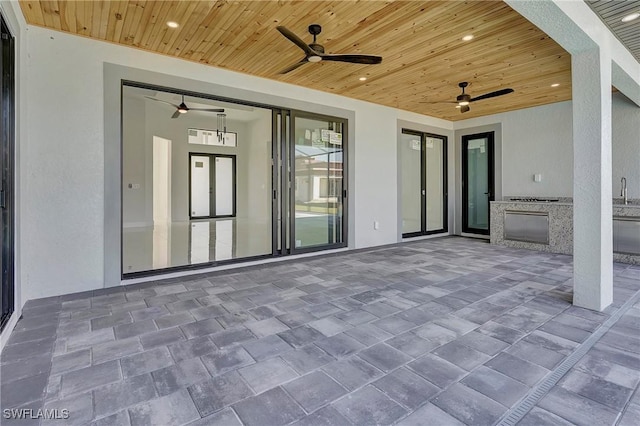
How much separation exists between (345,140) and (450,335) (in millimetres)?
4087

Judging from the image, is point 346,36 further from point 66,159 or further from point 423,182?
point 423,182

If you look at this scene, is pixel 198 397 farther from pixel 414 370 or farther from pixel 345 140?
pixel 345 140

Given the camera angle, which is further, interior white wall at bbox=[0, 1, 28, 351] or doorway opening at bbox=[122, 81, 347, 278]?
doorway opening at bbox=[122, 81, 347, 278]

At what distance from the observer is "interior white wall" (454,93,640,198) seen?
214 inches

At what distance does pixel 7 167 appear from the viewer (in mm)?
2596

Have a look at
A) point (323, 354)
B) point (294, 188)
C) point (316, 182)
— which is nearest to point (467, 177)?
point (316, 182)

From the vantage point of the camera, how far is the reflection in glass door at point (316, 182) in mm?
5227

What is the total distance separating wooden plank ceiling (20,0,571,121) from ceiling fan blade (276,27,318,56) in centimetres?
23

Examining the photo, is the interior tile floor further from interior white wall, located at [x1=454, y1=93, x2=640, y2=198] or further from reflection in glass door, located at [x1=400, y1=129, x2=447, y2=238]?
reflection in glass door, located at [x1=400, y1=129, x2=447, y2=238]

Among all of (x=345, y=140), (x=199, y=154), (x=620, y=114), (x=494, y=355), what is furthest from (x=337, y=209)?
(x=199, y=154)

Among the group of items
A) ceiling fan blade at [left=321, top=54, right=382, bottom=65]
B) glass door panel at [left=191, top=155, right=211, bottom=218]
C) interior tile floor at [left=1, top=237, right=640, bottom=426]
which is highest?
ceiling fan blade at [left=321, top=54, right=382, bottom=65]

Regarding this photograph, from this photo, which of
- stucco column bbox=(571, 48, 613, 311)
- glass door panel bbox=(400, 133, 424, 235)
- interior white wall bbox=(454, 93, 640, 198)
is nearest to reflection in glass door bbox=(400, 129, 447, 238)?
glass door panel bbox=(400, 133, 424, 235)

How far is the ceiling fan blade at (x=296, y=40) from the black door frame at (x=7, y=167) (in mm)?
2151

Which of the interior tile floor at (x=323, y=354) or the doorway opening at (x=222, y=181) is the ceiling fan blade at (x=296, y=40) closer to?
the doorway opening at (x=222, y=181)
